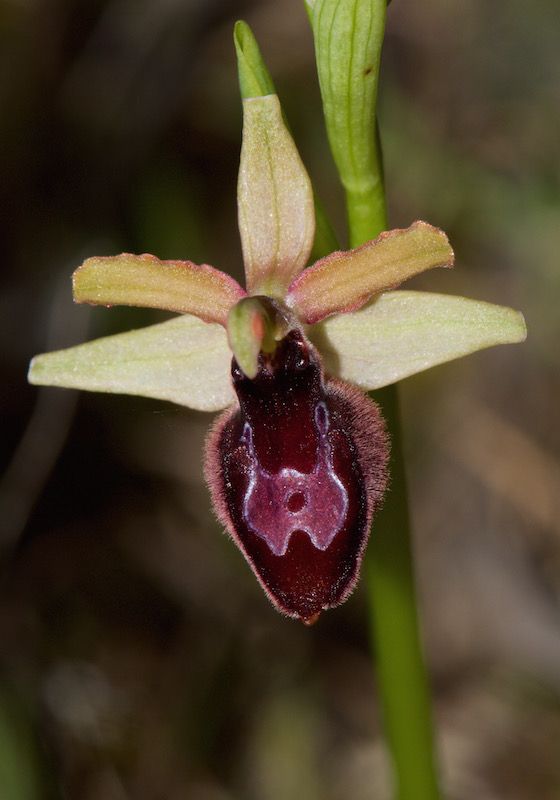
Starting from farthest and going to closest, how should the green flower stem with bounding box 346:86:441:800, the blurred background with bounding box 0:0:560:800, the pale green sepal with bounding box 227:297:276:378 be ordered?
the blurred background with bounding box 0:0:560:800, the green flower stem with bounding box 346:86:441:800, the pale green sepal with bounding box 227:297:276:378

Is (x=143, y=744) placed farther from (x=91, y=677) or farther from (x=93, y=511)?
(x=93, y=511)

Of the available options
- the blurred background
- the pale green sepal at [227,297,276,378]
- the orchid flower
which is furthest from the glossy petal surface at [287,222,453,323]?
the blurred background

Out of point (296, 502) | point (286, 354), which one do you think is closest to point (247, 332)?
point (286, 354)

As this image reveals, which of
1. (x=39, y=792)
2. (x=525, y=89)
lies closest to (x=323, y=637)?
(x=39, y=792)

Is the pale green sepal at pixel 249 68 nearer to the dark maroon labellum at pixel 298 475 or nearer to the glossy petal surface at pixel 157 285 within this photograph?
the glossy petal surface at pixel 157 285

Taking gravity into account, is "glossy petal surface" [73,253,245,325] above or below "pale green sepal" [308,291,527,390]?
above

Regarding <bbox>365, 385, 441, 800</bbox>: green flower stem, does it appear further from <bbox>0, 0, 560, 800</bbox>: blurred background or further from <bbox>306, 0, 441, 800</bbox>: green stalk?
<bbox>0, 0, 560, 800</bbox>: blurred background

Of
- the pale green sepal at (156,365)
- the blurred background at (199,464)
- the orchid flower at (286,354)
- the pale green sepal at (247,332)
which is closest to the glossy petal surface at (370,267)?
the orchid flower at (286,354)
